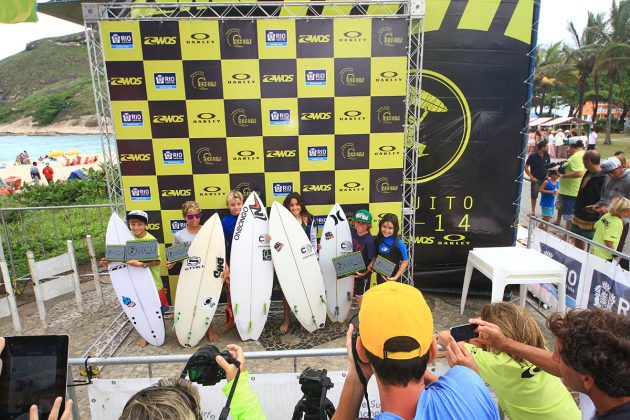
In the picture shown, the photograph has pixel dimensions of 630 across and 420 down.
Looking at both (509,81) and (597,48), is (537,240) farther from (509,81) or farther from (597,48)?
(597,48)

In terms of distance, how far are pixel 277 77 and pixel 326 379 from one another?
11.1 feet

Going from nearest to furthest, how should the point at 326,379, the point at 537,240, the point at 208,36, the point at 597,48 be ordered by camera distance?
the point at 326,379
the point at 208,36
the point at 537,240
the point at 597,48

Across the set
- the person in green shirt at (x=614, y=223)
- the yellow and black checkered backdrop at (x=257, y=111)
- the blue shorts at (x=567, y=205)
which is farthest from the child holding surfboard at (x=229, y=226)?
the blue shorts at (x=567, y=205)

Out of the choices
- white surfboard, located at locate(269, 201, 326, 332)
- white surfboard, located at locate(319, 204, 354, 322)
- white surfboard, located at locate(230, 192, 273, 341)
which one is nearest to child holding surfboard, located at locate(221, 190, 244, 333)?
white surfboard, located at locate(230, 192, 273, 341)

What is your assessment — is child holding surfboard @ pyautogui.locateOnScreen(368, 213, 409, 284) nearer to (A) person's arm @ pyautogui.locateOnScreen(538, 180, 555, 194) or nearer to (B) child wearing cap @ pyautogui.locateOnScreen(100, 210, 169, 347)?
(B) child wearing cap @ pyautogui.locateOnScreen(100, 210, 169, 347)

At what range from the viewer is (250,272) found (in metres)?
4.03

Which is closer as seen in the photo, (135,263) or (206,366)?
(206,366)

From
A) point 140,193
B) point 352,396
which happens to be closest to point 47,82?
point 140,193

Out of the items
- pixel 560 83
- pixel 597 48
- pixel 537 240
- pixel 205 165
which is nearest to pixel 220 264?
pixel 205 165

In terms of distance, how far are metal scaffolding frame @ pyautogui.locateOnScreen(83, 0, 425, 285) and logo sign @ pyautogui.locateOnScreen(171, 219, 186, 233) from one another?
592 millimetres

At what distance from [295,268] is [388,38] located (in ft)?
8.32

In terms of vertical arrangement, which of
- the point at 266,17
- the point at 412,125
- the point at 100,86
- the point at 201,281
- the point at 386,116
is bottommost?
the point at 201,281

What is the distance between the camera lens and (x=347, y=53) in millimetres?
3984

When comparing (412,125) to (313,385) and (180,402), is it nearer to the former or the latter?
(313,385)
